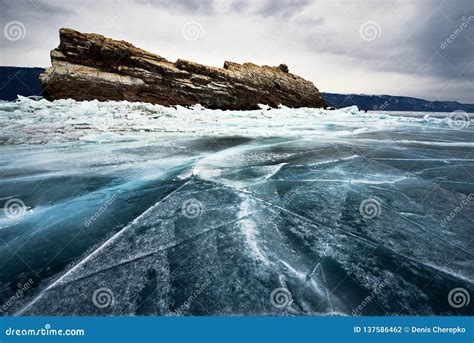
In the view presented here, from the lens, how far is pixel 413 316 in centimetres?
130

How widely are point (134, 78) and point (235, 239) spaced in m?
26.0

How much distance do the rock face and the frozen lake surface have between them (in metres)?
21.8

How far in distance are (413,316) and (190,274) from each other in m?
1.20

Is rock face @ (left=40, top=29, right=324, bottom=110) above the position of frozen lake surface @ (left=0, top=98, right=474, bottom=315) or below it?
above

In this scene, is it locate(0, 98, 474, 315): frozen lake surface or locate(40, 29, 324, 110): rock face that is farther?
locate(40, 29, 324, 110): rock face

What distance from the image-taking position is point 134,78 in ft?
79.2

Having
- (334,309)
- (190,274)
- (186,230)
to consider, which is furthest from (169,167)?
(334,309)

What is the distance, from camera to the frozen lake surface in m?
1.36

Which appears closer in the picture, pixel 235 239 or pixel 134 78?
pixel 235 239

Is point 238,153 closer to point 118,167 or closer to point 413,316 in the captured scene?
point 118,167

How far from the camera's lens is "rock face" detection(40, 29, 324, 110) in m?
21.8

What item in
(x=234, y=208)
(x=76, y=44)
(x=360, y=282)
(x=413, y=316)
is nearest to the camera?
(x=413, y=316)

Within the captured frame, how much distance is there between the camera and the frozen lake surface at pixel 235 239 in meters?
1.36

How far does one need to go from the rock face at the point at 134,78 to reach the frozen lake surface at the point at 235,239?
21846mm
